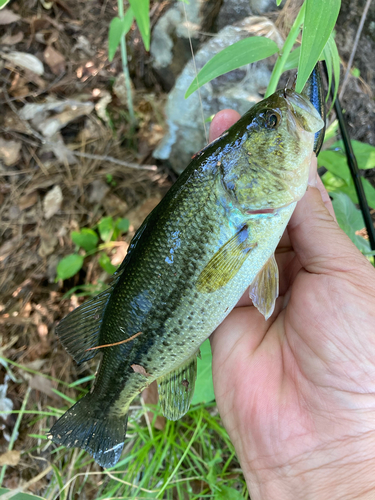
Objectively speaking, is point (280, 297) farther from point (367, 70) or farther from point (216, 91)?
point (367, 70)

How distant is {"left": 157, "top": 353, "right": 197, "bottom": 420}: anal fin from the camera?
6.87ft

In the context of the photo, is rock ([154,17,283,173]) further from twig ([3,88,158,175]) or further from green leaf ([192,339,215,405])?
green leaf ([192,339,215,405])

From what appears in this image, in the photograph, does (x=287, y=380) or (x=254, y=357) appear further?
(x=254, y=357)

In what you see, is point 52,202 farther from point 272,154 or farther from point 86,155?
point 272,154

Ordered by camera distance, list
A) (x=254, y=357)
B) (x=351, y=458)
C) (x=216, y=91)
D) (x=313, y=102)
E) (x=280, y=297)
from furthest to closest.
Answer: (x=216, y=91), (x=280, y=297), (x=254, y=357), (x=313, y=102), (x=351, y=458)

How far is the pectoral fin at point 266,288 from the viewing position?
1862 mm

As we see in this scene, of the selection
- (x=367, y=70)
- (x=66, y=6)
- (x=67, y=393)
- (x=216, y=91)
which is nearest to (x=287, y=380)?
(x=67, y=393)

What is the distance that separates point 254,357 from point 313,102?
1.54 metres

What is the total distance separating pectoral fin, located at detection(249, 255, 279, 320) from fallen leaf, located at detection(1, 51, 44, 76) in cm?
342

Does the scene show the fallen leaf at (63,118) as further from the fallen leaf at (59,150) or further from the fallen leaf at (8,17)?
the fallen leaf at (8,17)

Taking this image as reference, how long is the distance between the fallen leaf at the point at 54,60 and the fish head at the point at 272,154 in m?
2.92

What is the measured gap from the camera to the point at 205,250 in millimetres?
1751

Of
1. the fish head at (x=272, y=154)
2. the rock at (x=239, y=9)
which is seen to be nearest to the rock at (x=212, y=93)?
the rock at (x=239, y=9)

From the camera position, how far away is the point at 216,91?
3.24 meters
